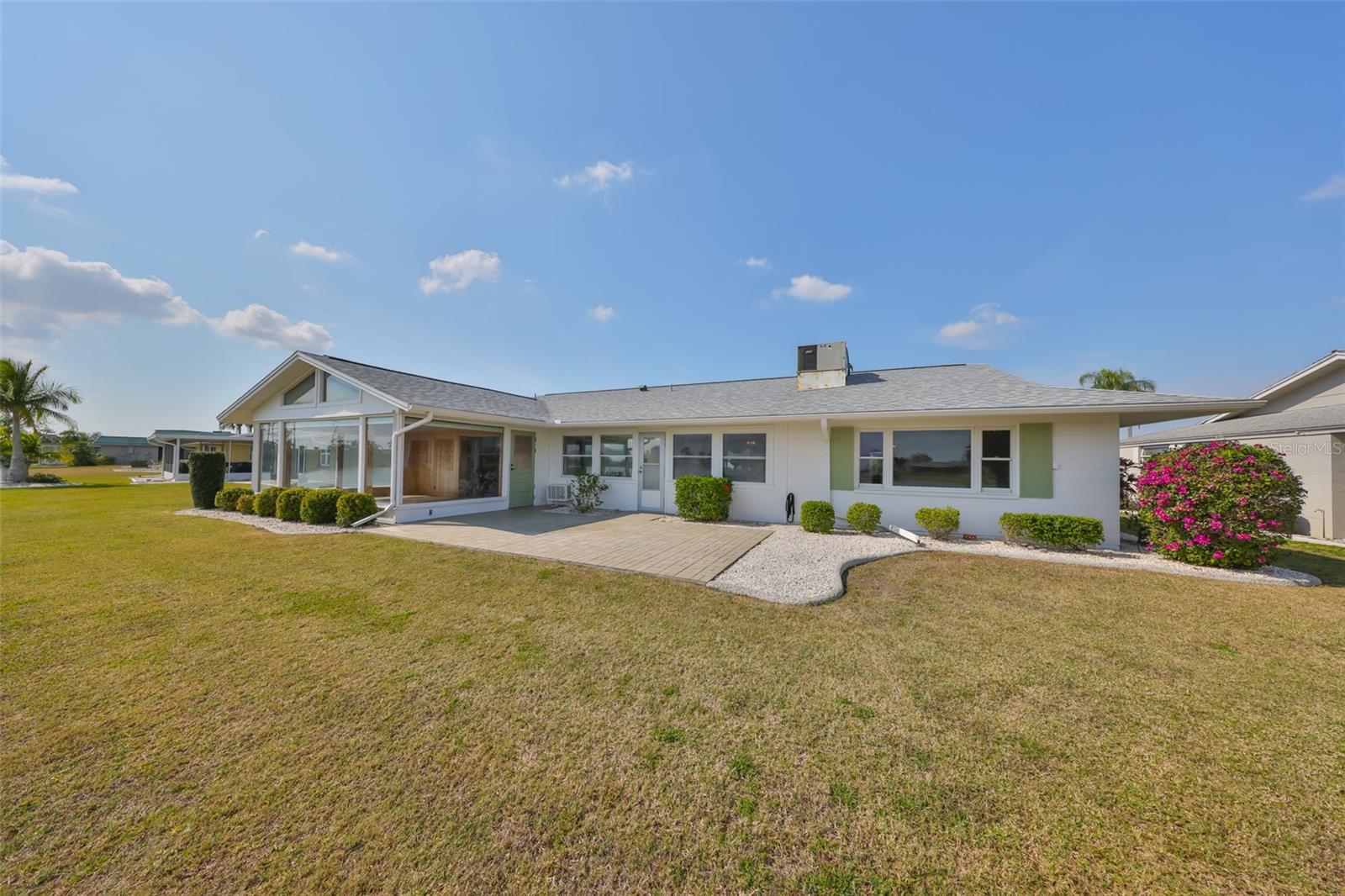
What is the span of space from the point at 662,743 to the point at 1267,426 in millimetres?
18482

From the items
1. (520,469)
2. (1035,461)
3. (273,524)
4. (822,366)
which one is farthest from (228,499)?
(1035,461)

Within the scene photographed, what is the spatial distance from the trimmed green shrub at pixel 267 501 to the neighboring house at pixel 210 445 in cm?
1959

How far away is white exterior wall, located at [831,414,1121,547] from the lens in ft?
27.4

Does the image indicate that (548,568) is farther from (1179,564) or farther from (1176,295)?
(1176,295)

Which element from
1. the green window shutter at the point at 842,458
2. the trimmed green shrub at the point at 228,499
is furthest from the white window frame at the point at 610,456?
the trimmed green shrub at the point at 228,499

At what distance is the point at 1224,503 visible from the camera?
6.52m

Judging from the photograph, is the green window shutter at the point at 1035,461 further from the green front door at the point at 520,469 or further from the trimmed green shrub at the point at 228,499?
the trimmed green shrub at the point at 228,499


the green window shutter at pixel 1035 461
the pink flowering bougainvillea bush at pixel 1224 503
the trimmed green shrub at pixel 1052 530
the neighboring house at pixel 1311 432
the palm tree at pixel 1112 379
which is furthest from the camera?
the palm tree at pixel 1112 379

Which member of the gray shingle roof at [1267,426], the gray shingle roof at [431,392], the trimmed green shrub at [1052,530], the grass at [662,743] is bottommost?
the grass at [662,743]

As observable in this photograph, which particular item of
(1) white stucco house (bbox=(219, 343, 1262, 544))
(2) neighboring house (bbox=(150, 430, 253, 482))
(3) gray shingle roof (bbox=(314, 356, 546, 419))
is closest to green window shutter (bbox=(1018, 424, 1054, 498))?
(1) white stucco house (bbox=(219, 343, 1262, 544))

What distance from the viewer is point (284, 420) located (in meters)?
12.2

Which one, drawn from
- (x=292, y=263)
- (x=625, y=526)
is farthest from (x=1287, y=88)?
(x=292, y=263)

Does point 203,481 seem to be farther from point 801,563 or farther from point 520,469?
point 801,563

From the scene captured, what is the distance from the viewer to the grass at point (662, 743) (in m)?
1.90
